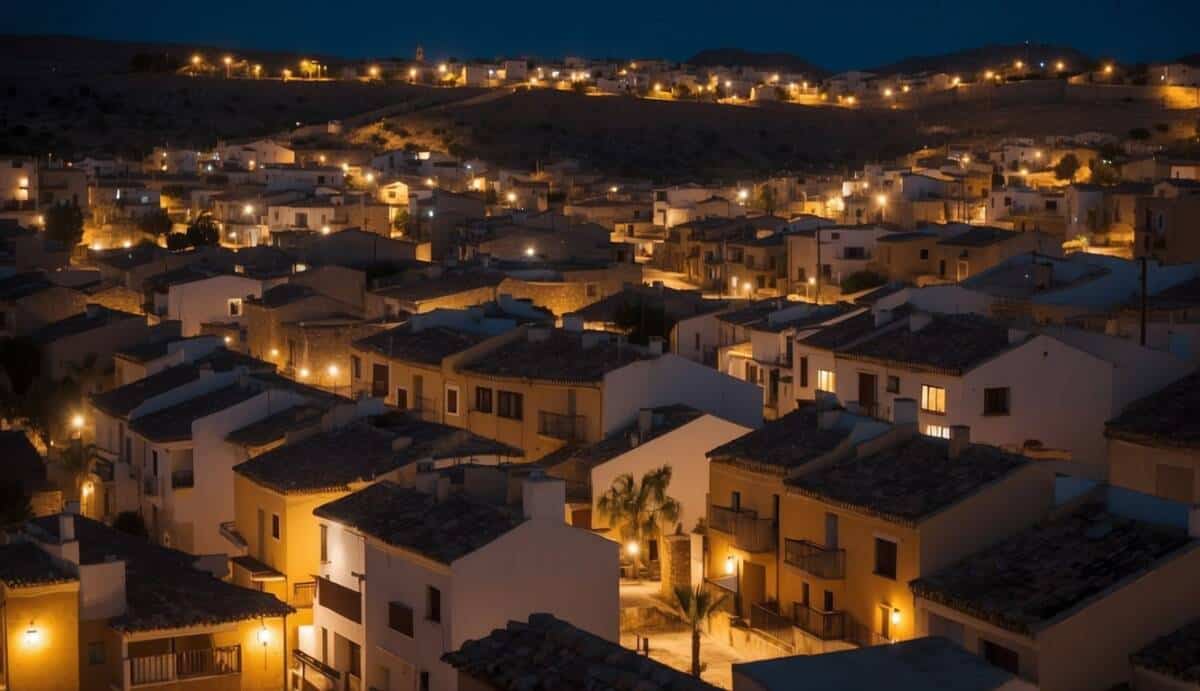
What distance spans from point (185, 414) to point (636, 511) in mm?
7683

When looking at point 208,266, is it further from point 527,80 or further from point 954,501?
point 527,80

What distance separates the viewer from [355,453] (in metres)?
25.9

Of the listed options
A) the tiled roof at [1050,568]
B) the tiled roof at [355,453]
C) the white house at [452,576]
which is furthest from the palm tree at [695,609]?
the tiled roof at [355,453]

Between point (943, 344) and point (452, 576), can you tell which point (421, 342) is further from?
point (452, 576)

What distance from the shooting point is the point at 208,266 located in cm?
4841

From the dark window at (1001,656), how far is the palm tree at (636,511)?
28.5 feet

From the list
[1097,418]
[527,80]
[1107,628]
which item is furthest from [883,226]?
[527,80]

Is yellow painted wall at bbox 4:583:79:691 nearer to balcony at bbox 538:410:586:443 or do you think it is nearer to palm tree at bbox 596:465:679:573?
palm tree at bbox 596:465:679:573

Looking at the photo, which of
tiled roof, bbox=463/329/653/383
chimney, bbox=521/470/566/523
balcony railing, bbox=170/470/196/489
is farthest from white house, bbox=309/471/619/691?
tiled roof, bbox=463/329/653/383

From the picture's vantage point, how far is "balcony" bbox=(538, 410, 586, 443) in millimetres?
30391

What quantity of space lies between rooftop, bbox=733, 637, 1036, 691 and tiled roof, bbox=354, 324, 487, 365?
58.8ft

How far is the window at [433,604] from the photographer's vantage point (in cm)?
2098

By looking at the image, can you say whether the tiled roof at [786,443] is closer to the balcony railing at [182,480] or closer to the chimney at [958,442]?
the chimney at [958,442]

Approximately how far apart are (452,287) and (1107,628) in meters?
26.2
